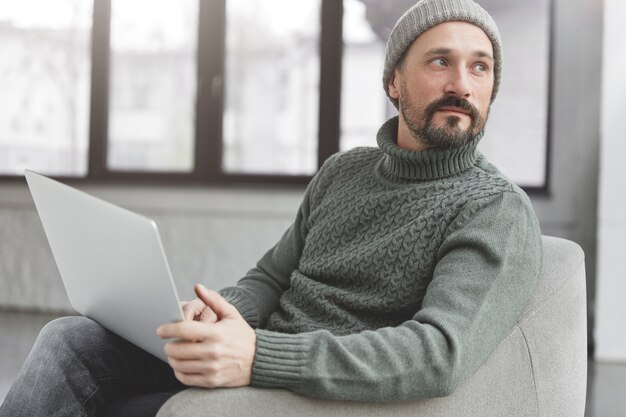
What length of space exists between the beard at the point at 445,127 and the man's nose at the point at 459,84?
13 mm

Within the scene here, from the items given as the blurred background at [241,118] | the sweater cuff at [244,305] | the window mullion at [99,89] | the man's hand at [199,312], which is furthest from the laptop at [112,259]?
the window mullion at [99,89]

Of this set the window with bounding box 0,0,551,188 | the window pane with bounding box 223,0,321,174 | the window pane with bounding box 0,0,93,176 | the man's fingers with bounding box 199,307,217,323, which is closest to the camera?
the man's fingers with bounding box 199,307,217,323

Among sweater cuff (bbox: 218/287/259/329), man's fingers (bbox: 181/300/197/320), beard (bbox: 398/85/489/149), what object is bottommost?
sweater cuff (bbox: 218/287/259/329)

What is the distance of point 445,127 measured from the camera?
59.6 inches

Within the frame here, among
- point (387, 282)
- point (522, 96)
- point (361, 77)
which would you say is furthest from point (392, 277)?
point (361, 77)

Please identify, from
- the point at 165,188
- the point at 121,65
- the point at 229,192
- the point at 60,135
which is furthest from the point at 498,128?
the point at 60,135

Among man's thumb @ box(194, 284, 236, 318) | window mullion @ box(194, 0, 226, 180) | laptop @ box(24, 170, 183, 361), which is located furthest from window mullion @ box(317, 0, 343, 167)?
man's thumb @ box(194, 284, 236, 318)

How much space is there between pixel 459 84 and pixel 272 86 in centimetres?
341

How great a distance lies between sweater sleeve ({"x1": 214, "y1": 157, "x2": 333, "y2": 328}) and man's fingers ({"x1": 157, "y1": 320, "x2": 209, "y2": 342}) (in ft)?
1.86

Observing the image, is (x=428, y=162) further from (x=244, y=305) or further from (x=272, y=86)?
(x=272, y=86)

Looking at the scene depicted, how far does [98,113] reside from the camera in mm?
5004

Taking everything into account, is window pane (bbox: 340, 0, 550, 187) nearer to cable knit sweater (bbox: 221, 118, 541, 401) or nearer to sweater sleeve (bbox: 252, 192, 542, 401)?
cable knit sweater (bbox: 221, 118, 541, 401)

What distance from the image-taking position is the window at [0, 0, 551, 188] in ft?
14.3

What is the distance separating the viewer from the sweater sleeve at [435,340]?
1122mm
